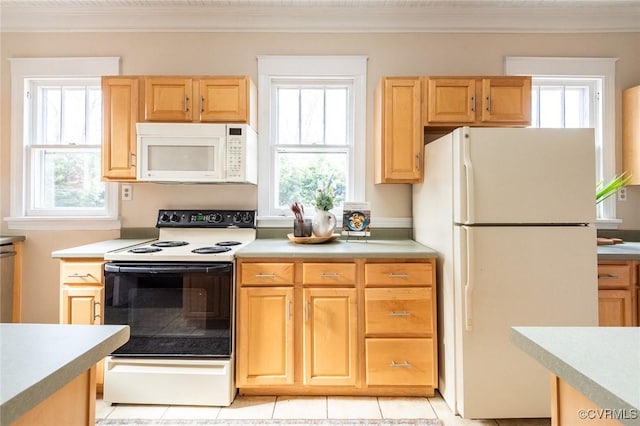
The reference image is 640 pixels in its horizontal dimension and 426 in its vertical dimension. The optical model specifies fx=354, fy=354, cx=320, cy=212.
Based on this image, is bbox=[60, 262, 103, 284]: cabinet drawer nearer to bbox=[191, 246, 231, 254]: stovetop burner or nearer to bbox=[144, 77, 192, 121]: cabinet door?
bbox=[191, 246, 231, 254]: stovetop burner

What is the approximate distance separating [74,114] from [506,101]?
335 centimetres

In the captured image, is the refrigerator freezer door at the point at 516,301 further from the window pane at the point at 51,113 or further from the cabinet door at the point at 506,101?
the window pane at the point at 51,113

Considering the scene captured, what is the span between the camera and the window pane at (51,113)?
9.56 ft

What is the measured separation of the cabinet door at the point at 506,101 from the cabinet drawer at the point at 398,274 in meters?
1.16

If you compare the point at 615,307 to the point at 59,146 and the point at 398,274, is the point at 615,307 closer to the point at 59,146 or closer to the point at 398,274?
the point at 398,274

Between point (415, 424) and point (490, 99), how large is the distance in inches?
83.7

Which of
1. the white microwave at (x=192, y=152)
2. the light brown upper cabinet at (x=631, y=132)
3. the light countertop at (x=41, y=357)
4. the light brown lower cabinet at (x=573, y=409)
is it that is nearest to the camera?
the light countertop at (x=41, y=357)

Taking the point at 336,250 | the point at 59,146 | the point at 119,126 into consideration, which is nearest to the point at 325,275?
the point at 336,250

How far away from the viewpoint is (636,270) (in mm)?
2252

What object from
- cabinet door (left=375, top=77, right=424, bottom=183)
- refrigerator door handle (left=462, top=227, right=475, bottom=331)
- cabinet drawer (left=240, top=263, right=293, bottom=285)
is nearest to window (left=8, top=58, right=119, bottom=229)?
cabinet drawer (left=240, top=263, right=293, bottom=285)

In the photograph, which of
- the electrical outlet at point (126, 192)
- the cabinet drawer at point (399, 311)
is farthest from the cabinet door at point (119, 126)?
the cabinet drawer at point (399, 311)

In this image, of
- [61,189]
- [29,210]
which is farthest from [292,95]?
[29,210]

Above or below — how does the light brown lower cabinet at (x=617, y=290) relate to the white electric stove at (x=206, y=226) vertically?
below

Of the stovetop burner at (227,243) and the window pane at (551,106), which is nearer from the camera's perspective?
the stovetop burner at (227,243)
